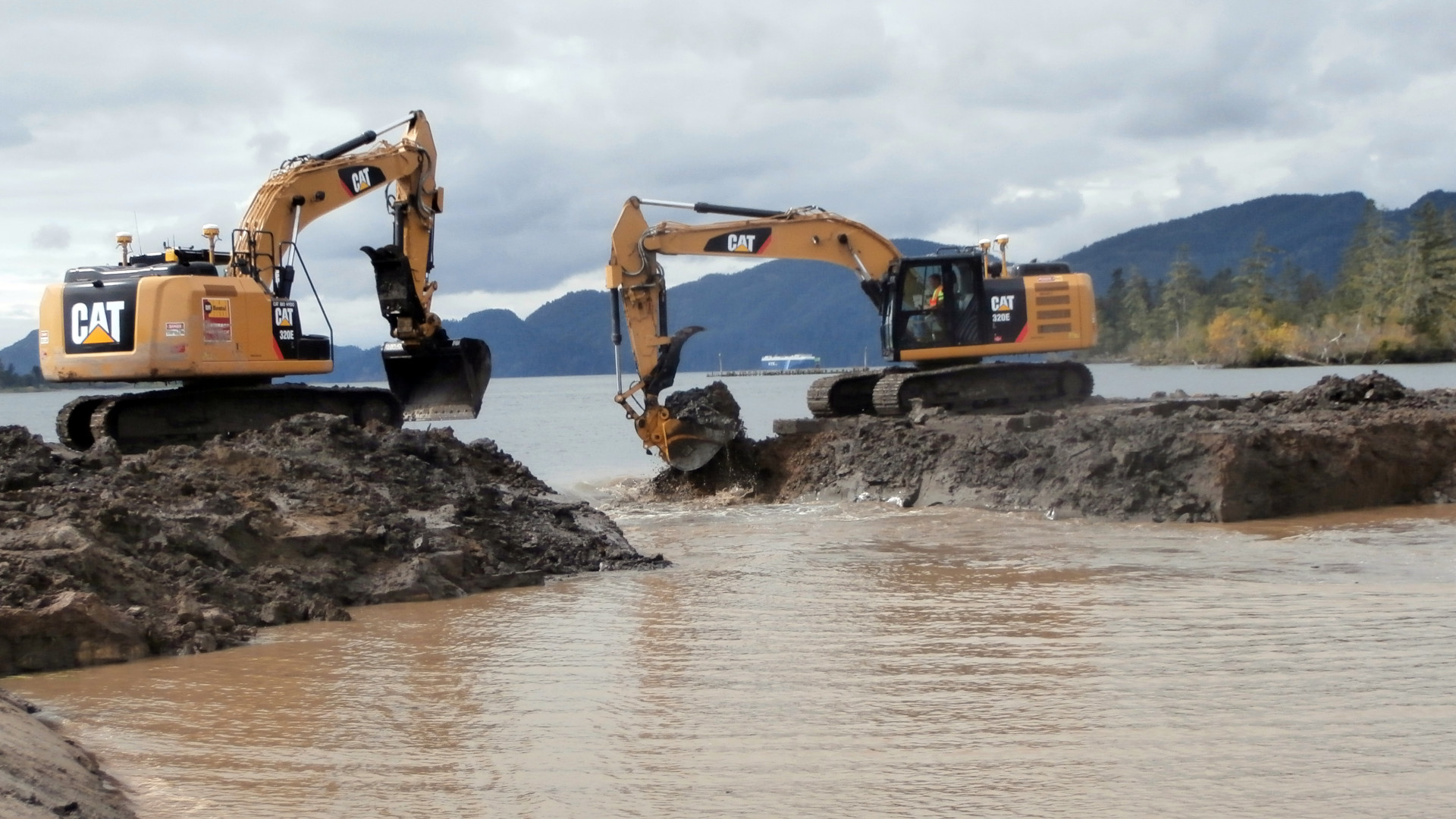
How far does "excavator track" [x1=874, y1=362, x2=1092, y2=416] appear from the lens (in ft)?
63.7

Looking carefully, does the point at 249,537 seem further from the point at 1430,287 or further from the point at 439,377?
the point at 1430,287

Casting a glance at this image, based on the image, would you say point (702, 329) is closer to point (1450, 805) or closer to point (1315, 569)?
point (1315, 569)

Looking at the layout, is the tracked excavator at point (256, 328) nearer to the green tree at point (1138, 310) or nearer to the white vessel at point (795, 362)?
the green tree at point (1138, 310)

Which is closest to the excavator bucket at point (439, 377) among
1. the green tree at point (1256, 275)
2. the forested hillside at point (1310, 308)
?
the forested hillside at point (1310, 308)

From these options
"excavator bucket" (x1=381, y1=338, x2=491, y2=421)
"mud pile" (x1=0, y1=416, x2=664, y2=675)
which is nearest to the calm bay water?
"mud pile" (x1=0, y1=416, x2=664, y2=675)

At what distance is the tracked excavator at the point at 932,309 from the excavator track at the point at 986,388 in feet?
0.06

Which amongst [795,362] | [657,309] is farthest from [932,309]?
[795,362]

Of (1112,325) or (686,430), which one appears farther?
(1112,325)

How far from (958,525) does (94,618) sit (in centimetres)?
848

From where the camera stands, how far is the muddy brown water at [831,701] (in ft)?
16.0

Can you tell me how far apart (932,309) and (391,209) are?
7.63 metres

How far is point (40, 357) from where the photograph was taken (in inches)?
574

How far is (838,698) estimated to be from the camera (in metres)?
6.17

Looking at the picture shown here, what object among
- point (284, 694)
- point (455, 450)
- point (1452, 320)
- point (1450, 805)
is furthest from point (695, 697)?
point (1452, 320)
